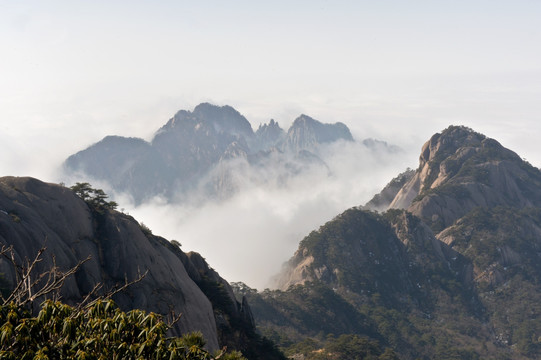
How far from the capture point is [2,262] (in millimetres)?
42500

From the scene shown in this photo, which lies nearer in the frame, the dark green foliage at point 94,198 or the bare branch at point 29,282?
the bare branch at point 29,282

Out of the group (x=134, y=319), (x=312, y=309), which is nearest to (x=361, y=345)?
(x=312, y=309)

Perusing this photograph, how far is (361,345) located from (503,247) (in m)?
115

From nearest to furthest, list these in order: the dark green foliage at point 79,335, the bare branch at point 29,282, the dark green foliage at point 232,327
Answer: the dark green foliage at point 79,335
the bare branch at point 29,282
the dark green foliage at point 232,327

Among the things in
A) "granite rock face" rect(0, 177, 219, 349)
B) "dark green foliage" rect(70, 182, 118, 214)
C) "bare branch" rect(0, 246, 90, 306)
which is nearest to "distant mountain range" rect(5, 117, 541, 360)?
"granite rock face" rect(0, 177, 219, 349)

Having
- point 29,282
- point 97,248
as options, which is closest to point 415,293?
point 97,248

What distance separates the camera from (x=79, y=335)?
1848 centimetres

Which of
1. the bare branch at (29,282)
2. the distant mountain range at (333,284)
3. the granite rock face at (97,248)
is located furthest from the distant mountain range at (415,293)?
the bare branch at (29,282)

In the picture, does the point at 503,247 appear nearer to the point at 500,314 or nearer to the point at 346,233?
the point at 500,314

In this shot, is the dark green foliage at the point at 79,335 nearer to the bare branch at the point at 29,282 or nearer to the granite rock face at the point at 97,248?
the bare branch at the point at 29,282

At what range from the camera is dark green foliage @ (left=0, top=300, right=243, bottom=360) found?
17312 mm

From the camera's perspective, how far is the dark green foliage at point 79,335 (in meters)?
17.3

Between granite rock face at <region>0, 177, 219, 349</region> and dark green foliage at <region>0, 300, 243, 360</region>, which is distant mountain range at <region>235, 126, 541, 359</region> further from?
dark green foliage at <region>0, 300, 243, 360</region>

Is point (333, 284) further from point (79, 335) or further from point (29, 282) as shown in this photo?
point (79, 335)
